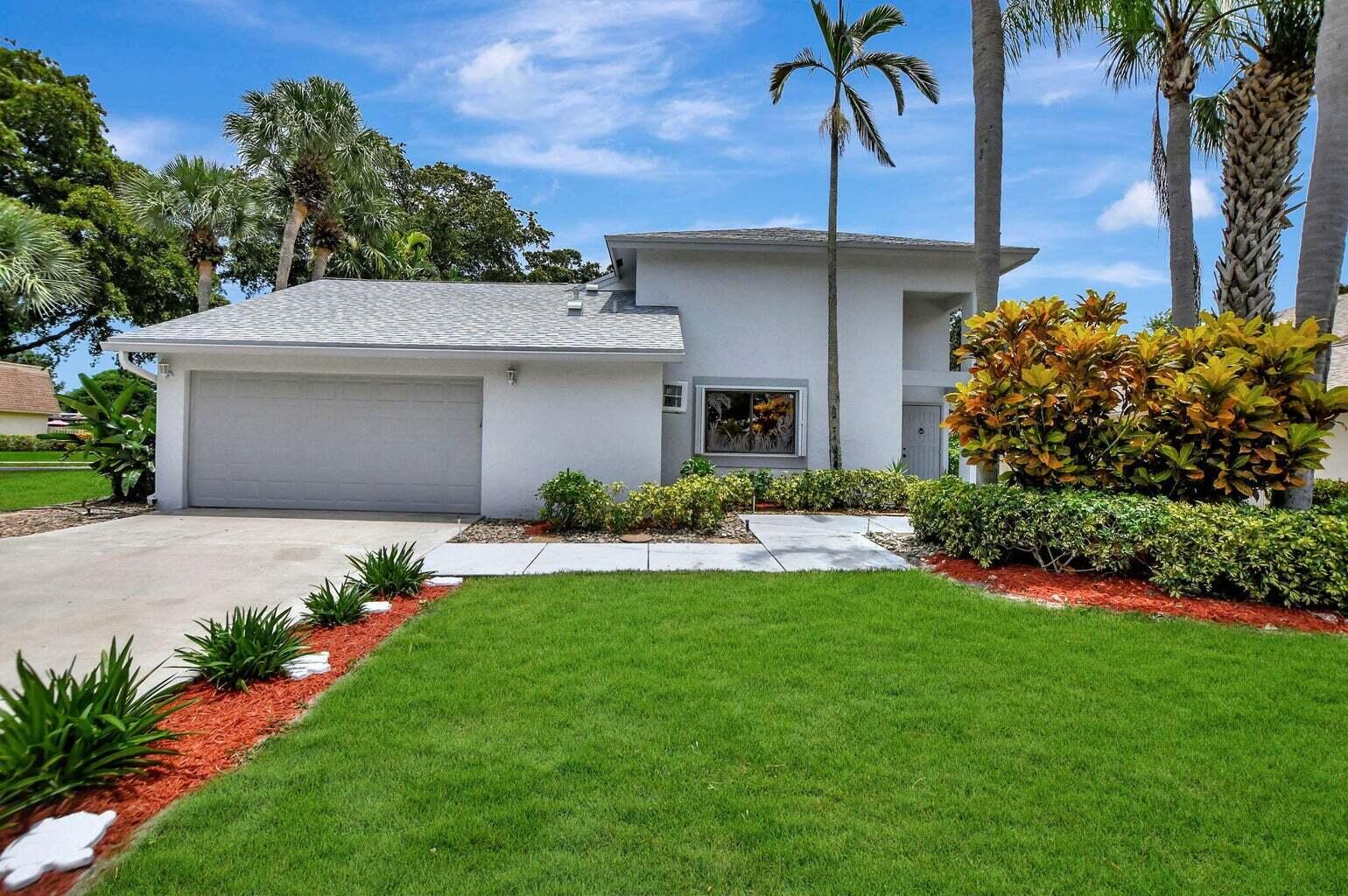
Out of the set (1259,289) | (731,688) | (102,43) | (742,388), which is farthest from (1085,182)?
(102,43)

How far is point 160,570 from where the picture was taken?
7062mm

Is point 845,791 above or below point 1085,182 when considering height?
below

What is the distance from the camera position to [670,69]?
11672mm

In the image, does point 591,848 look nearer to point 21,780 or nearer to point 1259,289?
point 21,780

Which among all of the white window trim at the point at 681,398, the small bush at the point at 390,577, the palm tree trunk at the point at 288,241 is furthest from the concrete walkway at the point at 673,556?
the palm tree trunk at the point at 288,241

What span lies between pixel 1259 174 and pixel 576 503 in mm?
10254

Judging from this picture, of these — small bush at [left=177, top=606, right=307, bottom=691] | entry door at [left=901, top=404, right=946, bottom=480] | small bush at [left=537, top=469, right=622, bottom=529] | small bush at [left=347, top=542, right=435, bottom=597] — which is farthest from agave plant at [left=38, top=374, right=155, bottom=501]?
entry door at [left=901, top=404, right=946, bottom=480]

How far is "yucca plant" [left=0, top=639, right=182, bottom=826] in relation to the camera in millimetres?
2709

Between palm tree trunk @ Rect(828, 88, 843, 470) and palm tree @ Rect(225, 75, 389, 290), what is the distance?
1447cm

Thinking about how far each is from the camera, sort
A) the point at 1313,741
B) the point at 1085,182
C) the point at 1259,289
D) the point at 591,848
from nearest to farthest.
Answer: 1. the point at 591,848
2. the point at 1313,741
3. the point at 1259,289
4. the point at 1085,182

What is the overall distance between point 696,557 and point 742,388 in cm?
574

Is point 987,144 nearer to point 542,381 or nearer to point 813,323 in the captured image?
point 813,323

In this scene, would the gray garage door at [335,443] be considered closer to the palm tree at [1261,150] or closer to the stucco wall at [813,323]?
the stucco wall at [813,323]

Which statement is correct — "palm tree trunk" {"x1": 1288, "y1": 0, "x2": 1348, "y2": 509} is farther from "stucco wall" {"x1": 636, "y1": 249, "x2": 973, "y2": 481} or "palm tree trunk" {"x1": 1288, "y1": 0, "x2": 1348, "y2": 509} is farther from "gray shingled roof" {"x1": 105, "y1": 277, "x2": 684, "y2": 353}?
"gray shingled roof" {"x1": 105, "y1": 277, "x2": 684, "y2": 353}
